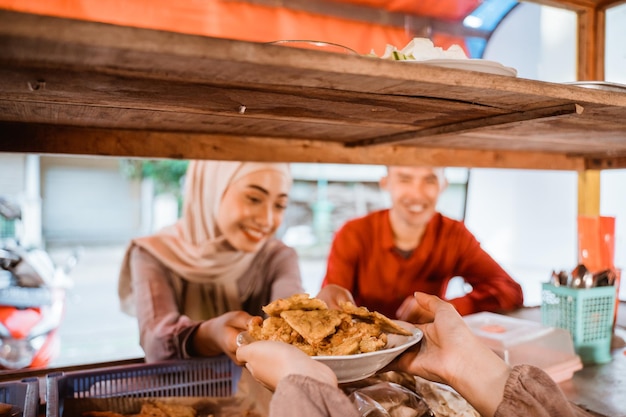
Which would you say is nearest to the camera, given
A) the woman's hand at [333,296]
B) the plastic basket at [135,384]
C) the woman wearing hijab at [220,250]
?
the plastic basket at [135,384]

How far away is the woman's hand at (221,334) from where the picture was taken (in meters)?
1.61

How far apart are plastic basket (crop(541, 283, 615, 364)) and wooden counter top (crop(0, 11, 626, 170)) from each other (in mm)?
589

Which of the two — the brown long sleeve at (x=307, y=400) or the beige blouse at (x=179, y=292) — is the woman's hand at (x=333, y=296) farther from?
the brown long sleeve at (x=307, y=400)

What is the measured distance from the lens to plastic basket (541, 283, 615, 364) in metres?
2.02

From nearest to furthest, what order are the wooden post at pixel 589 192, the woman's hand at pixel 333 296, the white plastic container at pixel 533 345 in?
the white plastic container at pixel 533 345 < the woman's hand at pixel 333 296 < the wooden post at pixel 589 192

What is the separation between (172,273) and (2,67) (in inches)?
90.7

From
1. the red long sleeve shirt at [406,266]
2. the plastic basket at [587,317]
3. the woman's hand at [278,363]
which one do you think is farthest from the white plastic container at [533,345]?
the red long sleeve shirt at [406,266]

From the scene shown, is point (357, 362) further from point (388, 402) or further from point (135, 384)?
point (135, 384)

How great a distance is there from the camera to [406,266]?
130 inches

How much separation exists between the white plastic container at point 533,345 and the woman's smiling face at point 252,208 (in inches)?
61.9

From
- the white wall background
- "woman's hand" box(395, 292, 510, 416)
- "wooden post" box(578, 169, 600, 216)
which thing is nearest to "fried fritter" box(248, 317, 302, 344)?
"woman's hand" box(395, 292, 510, 416)

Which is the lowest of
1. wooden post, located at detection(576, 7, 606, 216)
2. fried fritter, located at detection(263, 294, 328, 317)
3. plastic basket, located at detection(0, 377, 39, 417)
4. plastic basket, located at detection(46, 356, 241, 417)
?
plastic basket, located at detection(46, 356, 241, 417)

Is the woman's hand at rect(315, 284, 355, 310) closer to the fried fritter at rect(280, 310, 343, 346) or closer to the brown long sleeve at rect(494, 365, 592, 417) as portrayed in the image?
the fried fritter at rect(280, 310, 343, 346)

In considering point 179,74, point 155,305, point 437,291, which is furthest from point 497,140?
point 155,305
